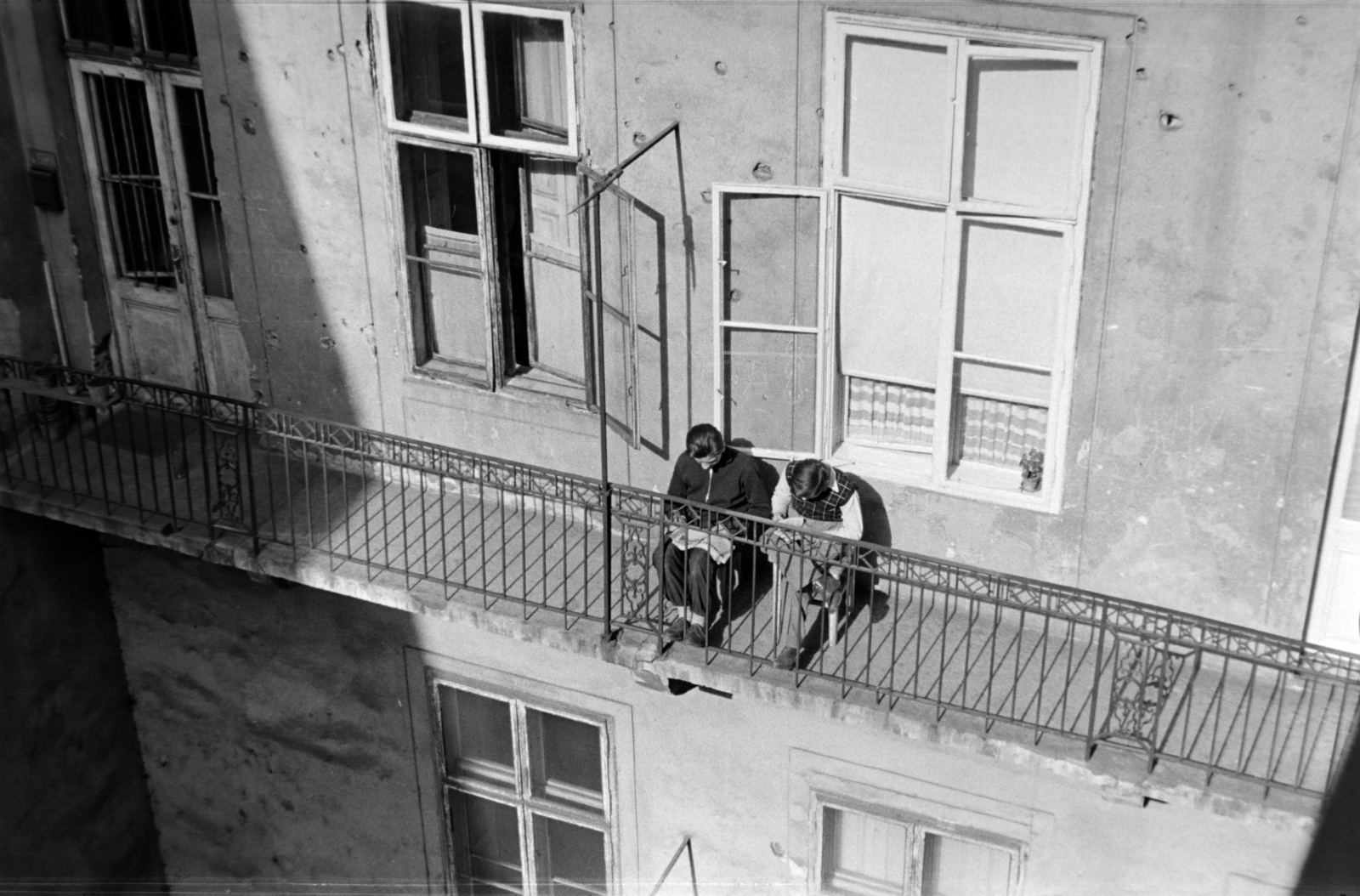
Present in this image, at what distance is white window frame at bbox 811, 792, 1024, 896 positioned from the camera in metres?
8.37

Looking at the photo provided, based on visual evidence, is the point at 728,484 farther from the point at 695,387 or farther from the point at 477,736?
the point at 477,736

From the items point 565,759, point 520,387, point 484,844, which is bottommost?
point 484,844

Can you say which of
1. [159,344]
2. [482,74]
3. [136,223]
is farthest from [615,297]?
[136,223]

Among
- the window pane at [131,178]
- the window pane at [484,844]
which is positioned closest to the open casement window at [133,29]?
the window pane at [131,178]

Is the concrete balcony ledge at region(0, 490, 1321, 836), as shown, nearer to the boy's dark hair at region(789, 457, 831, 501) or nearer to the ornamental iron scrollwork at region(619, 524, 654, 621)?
the ornamental iron scrollwork at region(619, 524, 654, 621)

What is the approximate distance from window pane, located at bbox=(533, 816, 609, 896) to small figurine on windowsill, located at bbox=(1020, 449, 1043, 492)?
12.6 ft

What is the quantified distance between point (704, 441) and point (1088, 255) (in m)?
2.07

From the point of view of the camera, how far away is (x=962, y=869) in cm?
871

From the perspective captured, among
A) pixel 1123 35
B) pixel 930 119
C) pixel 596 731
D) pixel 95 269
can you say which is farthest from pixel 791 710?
pixel 95 269

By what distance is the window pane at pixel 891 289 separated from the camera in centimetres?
757

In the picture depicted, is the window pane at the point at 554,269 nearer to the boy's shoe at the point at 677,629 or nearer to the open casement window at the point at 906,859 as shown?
the boy's shoe at the point at 677,629

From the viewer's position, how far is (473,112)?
8.31m

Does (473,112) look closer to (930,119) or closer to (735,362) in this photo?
(735,362)

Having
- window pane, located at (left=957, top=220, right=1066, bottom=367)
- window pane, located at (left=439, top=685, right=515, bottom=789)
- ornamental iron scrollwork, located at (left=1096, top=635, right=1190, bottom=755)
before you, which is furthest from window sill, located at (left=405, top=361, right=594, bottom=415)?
ornamental iron scrollwork, located at (left=1096, top=635, right=1190, bottom=755)
